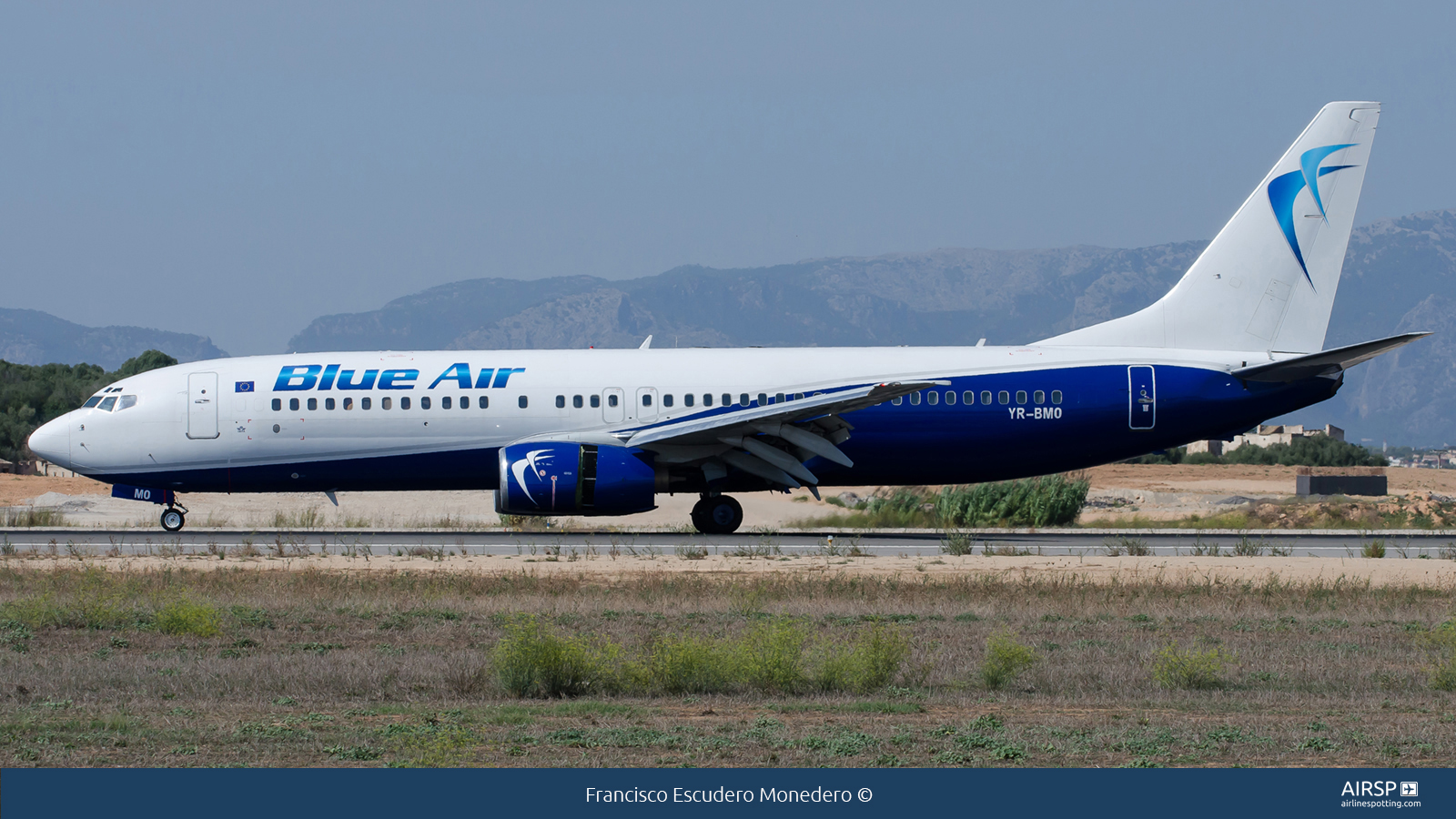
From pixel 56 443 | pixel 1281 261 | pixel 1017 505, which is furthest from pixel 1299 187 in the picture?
pixel 56 443

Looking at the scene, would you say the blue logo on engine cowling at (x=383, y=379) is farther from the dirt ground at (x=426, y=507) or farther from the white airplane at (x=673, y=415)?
the dirt ground at (x=426, y=507)

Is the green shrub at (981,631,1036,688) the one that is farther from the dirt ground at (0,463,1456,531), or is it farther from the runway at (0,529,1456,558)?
the dirt ground at (0,463,1456,531)

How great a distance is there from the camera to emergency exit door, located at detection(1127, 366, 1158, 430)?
28.2m

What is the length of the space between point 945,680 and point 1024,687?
27.0 inches

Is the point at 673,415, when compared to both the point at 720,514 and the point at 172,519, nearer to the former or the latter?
the point at 720,514

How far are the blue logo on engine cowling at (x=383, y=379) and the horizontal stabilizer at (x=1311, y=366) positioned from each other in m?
14.4

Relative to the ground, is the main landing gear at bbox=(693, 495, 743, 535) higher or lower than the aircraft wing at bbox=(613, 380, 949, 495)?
lower

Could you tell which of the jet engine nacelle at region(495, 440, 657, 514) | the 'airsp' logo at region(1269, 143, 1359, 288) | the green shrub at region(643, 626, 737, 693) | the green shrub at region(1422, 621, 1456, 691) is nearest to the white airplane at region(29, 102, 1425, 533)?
the jet engine nacelle at region(495, 440, 657, 514)

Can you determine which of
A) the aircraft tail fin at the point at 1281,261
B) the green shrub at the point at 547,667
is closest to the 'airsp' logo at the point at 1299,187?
the aircraft tail fin at the point at 1281,261

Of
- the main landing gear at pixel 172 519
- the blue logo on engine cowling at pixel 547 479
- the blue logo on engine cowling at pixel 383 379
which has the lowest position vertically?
the main landing gear at pixel 172 519

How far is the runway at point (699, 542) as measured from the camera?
987 inches

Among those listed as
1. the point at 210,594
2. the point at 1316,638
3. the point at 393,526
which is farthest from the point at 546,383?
the point at 1316,638

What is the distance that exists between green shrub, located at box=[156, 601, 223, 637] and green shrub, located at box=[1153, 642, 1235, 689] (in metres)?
9.51

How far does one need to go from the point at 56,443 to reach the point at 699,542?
12876mm
